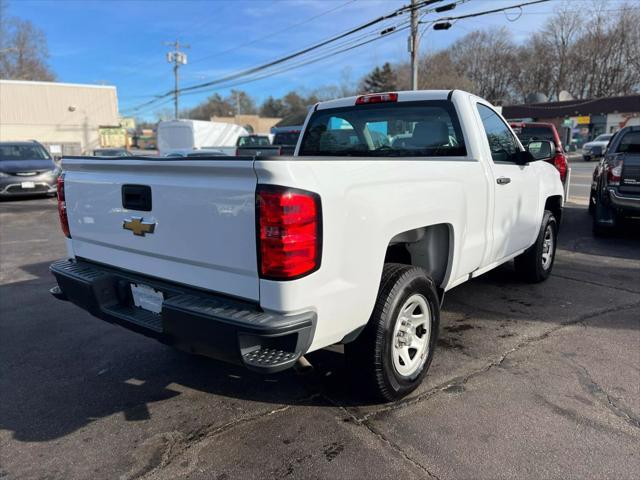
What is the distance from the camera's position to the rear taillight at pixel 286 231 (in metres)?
2.17

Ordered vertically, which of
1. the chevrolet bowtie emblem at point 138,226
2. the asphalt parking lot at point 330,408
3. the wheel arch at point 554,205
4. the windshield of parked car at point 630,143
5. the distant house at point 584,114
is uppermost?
the distant house at point 584,114

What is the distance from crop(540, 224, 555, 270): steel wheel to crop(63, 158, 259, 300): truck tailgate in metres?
4.26

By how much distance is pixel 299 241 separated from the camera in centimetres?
221

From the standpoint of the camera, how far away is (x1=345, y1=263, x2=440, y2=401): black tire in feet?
9.06

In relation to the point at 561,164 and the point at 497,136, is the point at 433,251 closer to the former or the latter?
the point at 497,136

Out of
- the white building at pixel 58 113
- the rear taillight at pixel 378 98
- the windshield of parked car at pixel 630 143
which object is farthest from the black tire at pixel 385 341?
the white building at pixel 58 113

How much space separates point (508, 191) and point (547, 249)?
1914mm

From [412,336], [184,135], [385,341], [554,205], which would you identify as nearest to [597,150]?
[184,135]

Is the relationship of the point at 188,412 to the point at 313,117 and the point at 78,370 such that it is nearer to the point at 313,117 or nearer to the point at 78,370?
the point at 78,370

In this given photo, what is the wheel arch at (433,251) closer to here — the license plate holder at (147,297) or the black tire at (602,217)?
the license plate holder at (147,297)

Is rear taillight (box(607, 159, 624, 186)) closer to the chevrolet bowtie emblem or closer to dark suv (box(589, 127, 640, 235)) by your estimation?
dark suv (box(589, 127, 640, 235))

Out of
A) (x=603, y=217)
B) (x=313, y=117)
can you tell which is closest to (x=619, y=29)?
(x=603, y=217)

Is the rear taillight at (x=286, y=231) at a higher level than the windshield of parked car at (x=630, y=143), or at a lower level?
lower

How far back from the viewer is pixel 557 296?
5137mm
